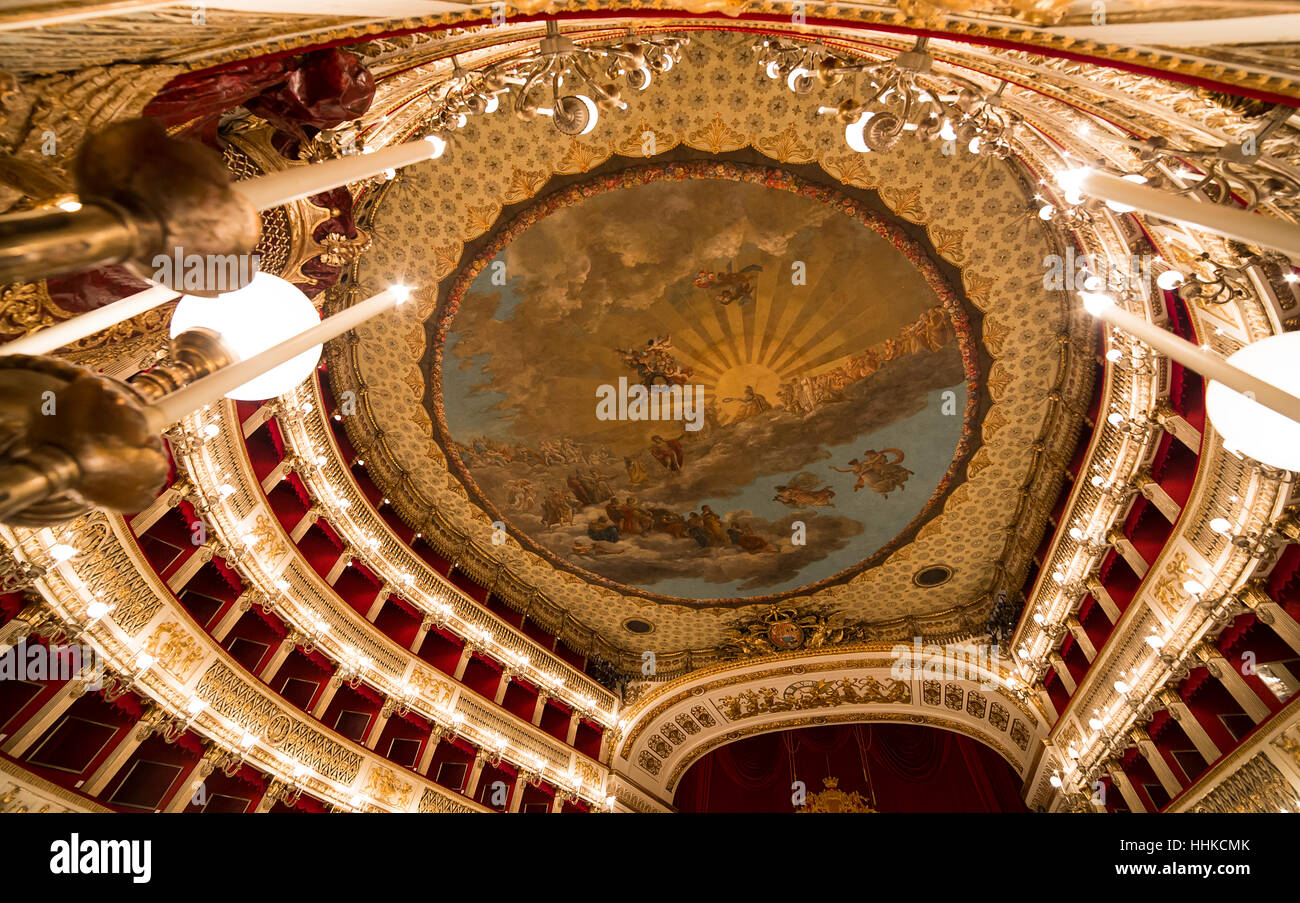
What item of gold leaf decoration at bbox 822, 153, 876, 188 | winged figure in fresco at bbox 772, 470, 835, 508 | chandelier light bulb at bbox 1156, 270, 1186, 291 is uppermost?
gold leaf decoration at bbox 822, 153, 876, 188

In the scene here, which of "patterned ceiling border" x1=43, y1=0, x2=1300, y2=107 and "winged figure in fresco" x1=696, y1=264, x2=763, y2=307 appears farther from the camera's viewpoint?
"winged figure in fresco" x1=696, y1=264, x2=763, y2=307

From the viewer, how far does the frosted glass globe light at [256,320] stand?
2525mm

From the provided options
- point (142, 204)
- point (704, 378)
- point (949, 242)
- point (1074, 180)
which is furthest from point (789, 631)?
point (142, 204)

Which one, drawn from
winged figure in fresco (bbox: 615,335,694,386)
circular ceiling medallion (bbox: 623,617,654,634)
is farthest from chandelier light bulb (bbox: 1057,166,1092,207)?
circular ceiling medallion (bbox: 623,617,654,634)

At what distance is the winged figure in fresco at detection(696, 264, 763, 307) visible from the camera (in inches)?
408

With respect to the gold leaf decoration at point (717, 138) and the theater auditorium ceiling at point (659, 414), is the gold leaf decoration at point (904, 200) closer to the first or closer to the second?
the theater auditorium ceiling at point (659, 414)

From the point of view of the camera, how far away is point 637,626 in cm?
1555

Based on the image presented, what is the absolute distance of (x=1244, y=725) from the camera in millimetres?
7539

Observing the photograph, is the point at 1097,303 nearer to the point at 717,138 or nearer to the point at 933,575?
the point at 717,138

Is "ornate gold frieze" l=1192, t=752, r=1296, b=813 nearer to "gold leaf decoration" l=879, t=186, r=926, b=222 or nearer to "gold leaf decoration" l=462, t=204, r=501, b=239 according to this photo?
"gold leaf decoration" l=879, t=186, r=926, b=222

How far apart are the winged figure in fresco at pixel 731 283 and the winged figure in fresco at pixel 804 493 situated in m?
4.07

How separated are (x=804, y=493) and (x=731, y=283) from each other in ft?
16.0

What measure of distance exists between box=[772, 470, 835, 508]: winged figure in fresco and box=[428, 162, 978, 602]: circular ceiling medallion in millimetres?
52

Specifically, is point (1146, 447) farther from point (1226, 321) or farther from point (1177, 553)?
point (1226, 321)
